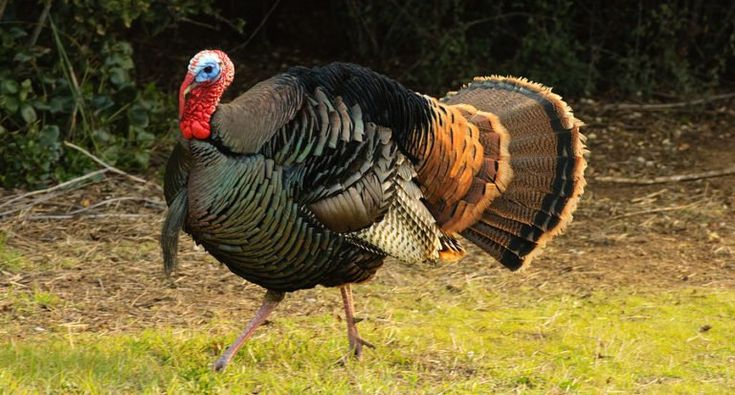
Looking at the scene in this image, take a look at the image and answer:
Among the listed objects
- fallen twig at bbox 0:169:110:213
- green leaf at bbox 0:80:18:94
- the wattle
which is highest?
the wattle

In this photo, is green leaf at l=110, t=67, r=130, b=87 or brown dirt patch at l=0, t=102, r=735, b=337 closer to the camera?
brown dirt patch at l=0, t=102, r=735, b=337

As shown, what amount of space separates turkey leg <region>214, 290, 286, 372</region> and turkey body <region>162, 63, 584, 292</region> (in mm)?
190

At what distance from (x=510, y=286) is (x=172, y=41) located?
555 cm

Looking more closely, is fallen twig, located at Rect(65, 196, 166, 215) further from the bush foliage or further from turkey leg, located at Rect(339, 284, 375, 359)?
turkey leg, located at Rect(339, 284, 375, 359)

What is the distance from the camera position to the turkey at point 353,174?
4.33 m

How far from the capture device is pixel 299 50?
11.1m

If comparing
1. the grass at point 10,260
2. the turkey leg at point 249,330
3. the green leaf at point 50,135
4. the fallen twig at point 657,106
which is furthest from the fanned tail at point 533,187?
the fallen twig at point 657,106

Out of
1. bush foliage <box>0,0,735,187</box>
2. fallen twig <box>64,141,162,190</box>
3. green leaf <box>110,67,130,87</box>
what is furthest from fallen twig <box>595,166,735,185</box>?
green leaf <box>110,67,130,87</box>

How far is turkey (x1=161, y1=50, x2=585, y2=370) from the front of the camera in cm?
433

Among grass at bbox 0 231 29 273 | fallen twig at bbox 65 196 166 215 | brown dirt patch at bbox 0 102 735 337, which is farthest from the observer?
fallen twig at bbox 65 196 166 215

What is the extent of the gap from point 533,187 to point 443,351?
2.67 feet

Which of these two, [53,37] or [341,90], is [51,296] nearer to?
[341,90]

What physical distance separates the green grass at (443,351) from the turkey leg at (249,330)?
0.17 ft

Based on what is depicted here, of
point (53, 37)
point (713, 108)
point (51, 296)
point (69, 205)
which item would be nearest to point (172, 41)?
point (53, 37)
